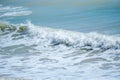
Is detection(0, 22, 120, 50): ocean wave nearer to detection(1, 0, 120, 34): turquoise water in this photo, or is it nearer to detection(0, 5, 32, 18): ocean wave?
detection(1, 0, 120, 34): turquoise water

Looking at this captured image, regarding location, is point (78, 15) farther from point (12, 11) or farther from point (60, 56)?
point (12, 11)

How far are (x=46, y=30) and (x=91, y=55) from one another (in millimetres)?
4209

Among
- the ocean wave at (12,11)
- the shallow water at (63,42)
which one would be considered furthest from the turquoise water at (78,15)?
the ocean wave at (12,11)

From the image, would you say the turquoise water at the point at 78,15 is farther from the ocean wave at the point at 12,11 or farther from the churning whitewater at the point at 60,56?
the churning whitewater at the point at 60,56

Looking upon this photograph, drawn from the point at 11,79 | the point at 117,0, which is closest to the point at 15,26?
the point at 117,0

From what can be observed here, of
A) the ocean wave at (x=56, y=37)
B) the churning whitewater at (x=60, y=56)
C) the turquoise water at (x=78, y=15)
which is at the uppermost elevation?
the turquoise water at (x=78, y=15)

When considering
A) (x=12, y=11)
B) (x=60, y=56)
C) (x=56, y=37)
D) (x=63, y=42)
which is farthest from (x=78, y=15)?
(x=12, y=11)

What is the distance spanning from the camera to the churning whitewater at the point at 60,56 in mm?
8408

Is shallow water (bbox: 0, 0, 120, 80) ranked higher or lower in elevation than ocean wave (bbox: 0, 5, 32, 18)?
lower

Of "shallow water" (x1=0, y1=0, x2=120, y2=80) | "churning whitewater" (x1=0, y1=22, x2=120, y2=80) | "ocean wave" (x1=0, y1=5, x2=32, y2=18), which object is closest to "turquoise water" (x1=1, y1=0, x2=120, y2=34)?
"shallow water" (x1=0, y1=0, x2=120, y2=80)

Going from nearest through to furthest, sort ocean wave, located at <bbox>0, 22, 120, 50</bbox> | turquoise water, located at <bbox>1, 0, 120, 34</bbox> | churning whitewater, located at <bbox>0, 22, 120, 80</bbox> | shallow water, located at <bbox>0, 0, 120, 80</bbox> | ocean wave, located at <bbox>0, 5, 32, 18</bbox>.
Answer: churning whitewater, located at <bbox>0, 22, 120, 80</bbox> → shallow water, located at <bbox>0, 0, 120, 80</bbox> → ocean wave, located at <bbox>0, 22, 120, 50</bbox> → turquoise water, located at <bbox>1, 0, 120, 34</bbox> → ocean wave, located at <bbox>0, 5, 32, 18</bbox>

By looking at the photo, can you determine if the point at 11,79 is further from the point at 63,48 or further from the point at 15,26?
the point at 15,26

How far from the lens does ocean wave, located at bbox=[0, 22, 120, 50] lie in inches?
414

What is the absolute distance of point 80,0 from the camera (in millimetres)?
18062
